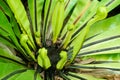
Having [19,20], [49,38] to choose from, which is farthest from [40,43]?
[19,20]

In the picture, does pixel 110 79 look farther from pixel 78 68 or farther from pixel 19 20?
pixel 19 20

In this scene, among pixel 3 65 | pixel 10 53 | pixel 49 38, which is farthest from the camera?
pixel 49 38

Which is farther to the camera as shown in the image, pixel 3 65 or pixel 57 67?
pixel 57 67

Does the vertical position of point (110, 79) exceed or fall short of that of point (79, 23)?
it falls short

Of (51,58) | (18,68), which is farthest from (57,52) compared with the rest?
(18,68)

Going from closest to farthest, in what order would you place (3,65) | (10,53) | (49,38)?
(3,65) < (10,53) < (49,38)

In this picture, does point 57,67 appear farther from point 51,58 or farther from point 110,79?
point 110,79
